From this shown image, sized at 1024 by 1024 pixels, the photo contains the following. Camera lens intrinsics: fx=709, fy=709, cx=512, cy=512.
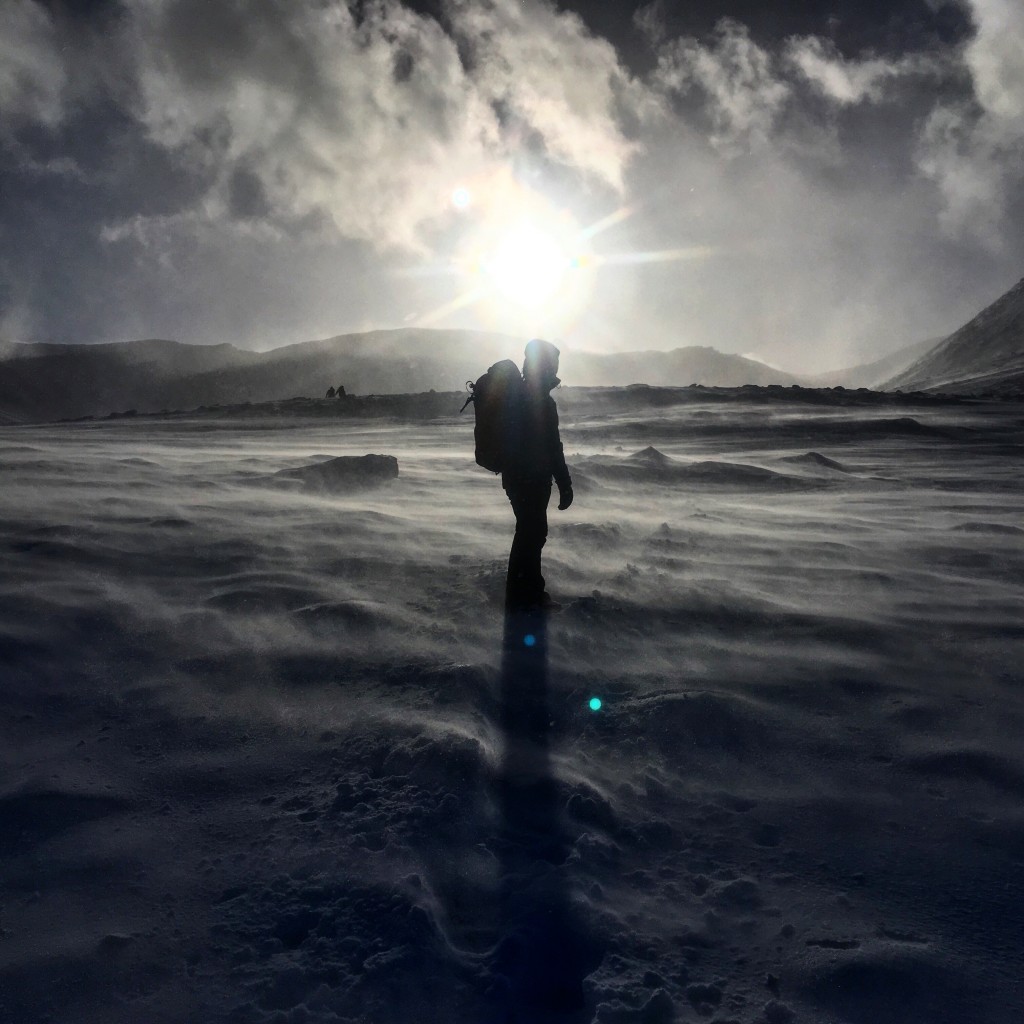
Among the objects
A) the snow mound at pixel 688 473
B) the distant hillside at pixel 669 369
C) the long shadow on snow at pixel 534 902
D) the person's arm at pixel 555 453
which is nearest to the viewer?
the long shadow on snow at pixel 534 902

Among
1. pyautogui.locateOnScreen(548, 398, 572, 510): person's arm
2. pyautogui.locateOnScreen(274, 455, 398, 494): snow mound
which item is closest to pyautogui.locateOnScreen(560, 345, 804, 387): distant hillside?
pyautogui.locateOnScreen(274, 455, 398, 494): snow mound

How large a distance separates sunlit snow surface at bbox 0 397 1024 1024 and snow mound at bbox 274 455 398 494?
2.90 m

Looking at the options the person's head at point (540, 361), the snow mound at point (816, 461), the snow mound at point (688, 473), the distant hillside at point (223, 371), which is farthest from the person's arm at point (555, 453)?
the distant hillside at point (223, 371)

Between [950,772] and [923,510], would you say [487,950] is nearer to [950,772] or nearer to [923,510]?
[950,772]

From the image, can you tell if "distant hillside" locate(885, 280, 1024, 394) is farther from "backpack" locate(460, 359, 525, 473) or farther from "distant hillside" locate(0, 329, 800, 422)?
"backpack" locate(460, 359, 525, 473)

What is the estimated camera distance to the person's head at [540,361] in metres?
4.27

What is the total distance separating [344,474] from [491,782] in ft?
22.7

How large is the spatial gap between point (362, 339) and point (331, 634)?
113m

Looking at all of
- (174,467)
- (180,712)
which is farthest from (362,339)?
(180,712)

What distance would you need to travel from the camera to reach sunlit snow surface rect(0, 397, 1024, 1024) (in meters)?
1.88

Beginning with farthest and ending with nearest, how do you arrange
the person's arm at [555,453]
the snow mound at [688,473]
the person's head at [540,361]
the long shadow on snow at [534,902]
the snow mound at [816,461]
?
the snow mound at [816,461] < the snow mound at [688,473] < the person's arm at [555,453] < the person's head at [540,361] < the long shadow on snow at [534,902]

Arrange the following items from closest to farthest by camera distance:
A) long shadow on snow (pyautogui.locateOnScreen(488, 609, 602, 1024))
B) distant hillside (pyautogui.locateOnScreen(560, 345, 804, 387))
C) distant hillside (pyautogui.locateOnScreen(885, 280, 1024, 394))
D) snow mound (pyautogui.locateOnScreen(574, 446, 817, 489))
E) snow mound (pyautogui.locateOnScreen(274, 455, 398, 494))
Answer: long shadow on snow (pyautogui.locateOnScreen(488, 609, 602, 1024)) < snow mound (pyautogui.locateOnScreen(274, 455, 398, 494)) < snow mound (pyautogui.locateOnScreen(574, 446, 817, 489)) < distant hillside (pyautogui.locateOnScreen(885, 280, 1024, 394)) < distant hillside (pyautogui.locateOnScreen(560, 345, 804, 387))

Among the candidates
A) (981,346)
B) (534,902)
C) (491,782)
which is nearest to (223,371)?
(981,346)

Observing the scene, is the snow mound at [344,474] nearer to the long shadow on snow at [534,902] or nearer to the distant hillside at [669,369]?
the long shadow on snow at [534,902]
